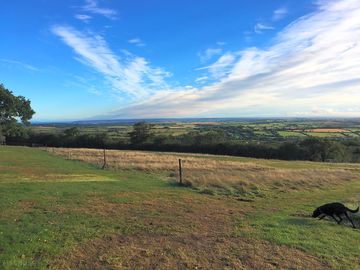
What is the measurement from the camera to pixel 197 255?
24.7 feet

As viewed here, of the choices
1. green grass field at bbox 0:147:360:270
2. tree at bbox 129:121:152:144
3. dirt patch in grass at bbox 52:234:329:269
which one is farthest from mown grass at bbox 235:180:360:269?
tree at bbox 129:121:152:144

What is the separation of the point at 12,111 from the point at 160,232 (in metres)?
62.4

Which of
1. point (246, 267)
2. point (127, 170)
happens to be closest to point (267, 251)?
point (246, 267)

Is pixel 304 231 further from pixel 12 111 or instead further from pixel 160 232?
pixel 12 111

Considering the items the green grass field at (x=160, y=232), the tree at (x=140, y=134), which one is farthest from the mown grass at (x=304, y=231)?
the tree at (x=140, y=134)

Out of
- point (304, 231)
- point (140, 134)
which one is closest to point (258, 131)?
point (140, 134)

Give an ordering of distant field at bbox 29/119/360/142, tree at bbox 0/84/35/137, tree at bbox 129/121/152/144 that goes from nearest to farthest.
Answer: tree at bbox 0/84/35/137 → tree at bbox 129/121/152/144 → distant field at bbox 29/119/360/142

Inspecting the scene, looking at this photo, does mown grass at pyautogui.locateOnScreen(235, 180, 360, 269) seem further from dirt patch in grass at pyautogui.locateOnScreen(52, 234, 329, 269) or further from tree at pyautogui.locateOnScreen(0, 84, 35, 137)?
tree at pyautogui.locateOnScreen(0, 84, 35, 137)

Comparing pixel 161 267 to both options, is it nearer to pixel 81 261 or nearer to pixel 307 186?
pixel 81 261

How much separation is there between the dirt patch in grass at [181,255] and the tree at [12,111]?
60.6 meters

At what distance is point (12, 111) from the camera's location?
6378 cm

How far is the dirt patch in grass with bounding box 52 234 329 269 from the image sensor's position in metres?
6.92

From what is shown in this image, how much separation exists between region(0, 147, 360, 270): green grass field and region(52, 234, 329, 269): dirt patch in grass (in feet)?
0.06

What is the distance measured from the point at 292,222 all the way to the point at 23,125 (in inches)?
2709
